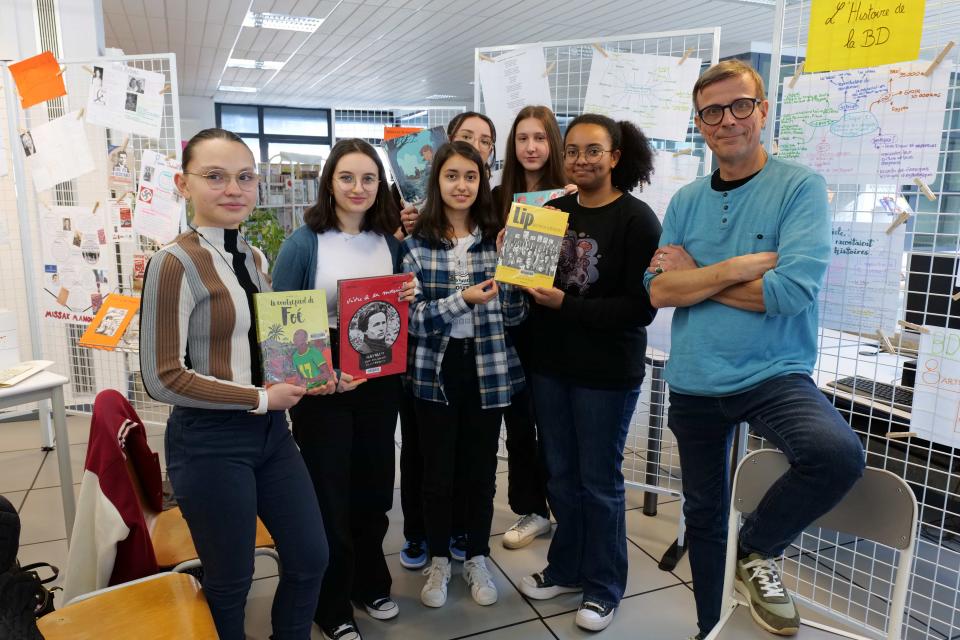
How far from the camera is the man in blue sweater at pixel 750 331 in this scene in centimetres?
141

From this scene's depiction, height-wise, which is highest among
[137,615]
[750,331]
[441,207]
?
[441,207]

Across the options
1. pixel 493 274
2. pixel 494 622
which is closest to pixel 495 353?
pixel 493 274

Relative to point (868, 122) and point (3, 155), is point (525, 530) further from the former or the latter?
point (3, 155)

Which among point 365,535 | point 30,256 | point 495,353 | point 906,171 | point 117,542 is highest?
point 906,171

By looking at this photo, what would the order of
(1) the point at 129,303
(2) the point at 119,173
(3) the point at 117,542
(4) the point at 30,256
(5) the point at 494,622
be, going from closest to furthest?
(3) the point at 117,542, (5) the point at 494,622, (1) the point at 129,303, (2) the point at 119,173, (4) the point at 30,256

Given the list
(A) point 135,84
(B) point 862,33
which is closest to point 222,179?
(B) point 862,33

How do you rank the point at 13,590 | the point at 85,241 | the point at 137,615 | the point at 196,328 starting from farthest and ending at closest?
the point at 85,241, the point at 196,328, the point at 137,615, the point at 13,590

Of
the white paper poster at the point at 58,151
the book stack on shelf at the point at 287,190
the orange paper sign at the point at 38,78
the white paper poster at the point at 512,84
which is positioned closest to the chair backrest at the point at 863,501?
the white paper poster at the point at 512,84

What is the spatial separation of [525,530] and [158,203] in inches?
97.7

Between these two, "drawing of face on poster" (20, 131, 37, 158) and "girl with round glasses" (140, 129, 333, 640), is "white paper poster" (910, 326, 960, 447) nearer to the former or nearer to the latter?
"girl with round glasses" (140, 129, 333, 640)

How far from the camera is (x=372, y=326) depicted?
5.97 ft

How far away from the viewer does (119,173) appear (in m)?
3.33

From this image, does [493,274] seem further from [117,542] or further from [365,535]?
[117,542]

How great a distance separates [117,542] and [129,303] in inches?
75.0
